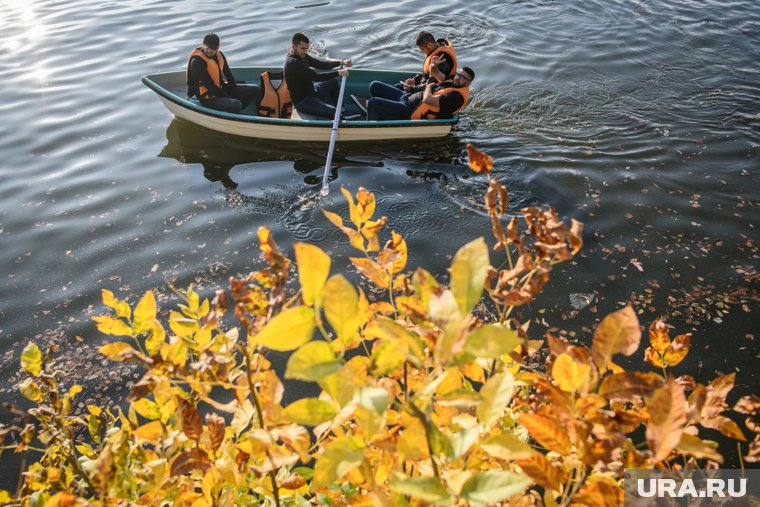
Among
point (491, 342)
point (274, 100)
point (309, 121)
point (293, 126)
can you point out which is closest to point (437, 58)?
point (309, 121)

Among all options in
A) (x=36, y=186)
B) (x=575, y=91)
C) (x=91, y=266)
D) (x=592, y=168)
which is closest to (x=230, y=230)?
(x=91, y=266)

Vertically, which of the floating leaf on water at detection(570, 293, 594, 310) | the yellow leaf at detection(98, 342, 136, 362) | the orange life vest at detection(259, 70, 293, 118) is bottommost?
the floating leaf on water at detection(570, 293, 594, 310)

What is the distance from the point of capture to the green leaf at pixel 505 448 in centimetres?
83

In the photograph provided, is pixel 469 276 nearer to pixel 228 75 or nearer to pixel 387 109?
pixel 387 109

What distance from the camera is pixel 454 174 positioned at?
7.57 m

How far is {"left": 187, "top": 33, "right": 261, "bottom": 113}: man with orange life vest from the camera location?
8.34 meters

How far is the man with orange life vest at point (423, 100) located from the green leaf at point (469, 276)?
24.8 feet

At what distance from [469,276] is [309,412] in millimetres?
361

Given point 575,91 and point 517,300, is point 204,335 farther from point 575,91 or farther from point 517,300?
point 575,91

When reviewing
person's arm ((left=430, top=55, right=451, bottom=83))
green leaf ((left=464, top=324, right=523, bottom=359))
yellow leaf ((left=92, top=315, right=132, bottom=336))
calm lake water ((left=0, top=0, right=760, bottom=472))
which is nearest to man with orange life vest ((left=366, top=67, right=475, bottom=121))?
person's arm ((left=430, top=55, right=451, bottom=83))

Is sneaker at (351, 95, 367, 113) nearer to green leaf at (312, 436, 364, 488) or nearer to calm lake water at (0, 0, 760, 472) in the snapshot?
calm lake water at (0, 0, 760, 472)

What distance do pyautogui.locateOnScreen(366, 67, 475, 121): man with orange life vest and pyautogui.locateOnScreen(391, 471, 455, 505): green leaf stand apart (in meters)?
7.71

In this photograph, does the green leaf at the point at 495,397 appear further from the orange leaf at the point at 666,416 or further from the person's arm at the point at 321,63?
the person's arm at the point at 321,63

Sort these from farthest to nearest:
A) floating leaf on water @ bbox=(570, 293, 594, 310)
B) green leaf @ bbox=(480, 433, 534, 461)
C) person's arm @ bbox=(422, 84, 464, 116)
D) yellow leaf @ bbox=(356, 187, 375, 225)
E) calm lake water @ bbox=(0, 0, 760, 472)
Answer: person's arm @ bbox=(422, 84, 464, 116), calm lake water @ bbox=(0, 0, 760, 472), floating leaf on water @ bbox=(570, 293, 594, 310), yellow leaf @ bbox=(356, 187, 375, 225), green leaf @ bbox=(480, 433, 534, 461)
